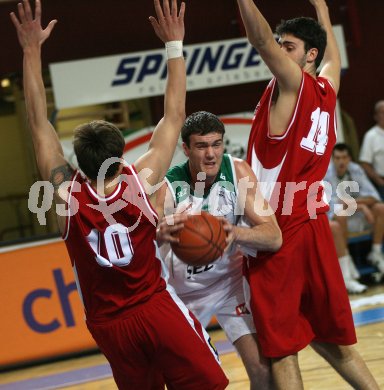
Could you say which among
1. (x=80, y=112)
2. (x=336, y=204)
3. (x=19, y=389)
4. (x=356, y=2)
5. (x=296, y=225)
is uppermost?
(x=356, y=2)

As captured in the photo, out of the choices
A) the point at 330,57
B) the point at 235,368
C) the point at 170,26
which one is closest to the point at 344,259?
the point at 235,368

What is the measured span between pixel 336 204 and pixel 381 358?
3.12 meters

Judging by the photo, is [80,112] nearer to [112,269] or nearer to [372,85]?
[372,85]

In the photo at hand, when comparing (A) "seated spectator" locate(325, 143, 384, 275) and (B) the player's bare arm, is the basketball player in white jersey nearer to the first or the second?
(B) the player's bare arm

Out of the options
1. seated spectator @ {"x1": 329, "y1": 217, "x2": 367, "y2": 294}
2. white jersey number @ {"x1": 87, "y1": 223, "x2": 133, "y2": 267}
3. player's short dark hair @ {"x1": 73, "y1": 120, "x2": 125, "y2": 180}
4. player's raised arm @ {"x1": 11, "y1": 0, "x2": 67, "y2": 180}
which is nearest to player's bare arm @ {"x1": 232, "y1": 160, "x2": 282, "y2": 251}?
white jersey number @ {"x1": 87, "y1": 223, "x2": 133, "y2": 267}

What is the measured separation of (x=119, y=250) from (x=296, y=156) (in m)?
1.14

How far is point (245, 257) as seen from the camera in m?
4.46

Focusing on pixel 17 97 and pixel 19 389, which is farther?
pixel 17 97

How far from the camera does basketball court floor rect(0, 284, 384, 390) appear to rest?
570 centimetres

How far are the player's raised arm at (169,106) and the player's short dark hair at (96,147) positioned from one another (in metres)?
0.16

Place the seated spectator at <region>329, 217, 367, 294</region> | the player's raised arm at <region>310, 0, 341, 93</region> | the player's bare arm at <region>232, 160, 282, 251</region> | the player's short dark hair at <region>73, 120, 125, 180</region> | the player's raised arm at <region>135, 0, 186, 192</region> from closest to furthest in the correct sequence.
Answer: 1. the player's short dark hair at <region>73, 120, 125, 180</region>
2. the player's raised arm at <region>135, 0, 186, 192</region>
3. the player's bare arm at <region>232, 160, 282, 251</region>
4. the player's raised arm at <region>310, 0, 341, 93</region>
5. the seated spectator at <region>329, 217, 367, 294</region>

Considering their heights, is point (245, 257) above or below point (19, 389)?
above

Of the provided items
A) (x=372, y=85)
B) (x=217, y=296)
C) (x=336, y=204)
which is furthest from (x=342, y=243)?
(x=217, y=296)

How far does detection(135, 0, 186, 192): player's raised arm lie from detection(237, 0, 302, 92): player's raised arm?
0.33 m
